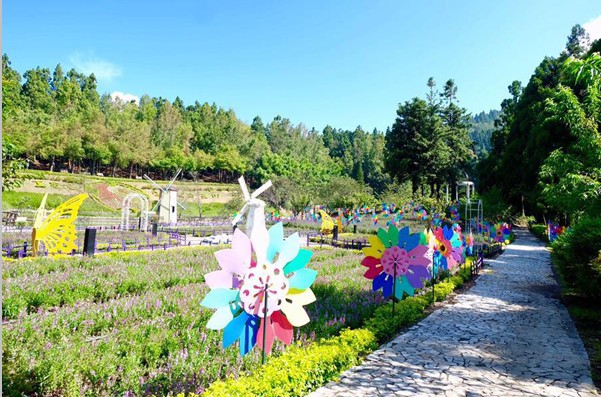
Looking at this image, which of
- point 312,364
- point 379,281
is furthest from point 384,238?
point 312,364

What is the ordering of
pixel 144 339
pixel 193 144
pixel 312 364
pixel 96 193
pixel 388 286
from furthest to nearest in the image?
pixel 193 144, pixel 96 193, pixel 388 286, pixel 144 339, pixel 312 364

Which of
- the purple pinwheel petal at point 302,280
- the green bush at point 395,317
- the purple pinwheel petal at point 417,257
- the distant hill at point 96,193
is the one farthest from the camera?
the distant hill at point 96,193

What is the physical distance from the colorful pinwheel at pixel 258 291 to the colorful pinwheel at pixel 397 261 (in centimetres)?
317

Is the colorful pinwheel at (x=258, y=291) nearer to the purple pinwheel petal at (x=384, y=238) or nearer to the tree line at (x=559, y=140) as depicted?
the purple pinwheel petal at (x=384, y=238)

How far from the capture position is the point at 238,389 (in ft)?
12.8

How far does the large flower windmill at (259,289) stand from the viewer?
436 centimetres

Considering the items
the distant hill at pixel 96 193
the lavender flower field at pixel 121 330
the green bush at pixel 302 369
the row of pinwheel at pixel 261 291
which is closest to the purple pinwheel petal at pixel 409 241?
the lavender flower field at pixel 121 330

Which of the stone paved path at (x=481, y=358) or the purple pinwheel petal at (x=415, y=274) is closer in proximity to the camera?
the stone paved path at (x=481, y=358)

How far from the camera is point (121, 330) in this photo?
18.9 ft

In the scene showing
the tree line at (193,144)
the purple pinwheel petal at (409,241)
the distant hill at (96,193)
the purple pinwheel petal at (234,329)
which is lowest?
the purple pinwheel petal at (234,329)

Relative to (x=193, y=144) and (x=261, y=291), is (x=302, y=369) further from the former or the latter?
(x=193, y=144)

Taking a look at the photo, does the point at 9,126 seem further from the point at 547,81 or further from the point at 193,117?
the point at 547,81

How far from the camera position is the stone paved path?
484 cm

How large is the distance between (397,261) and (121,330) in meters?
5.05
